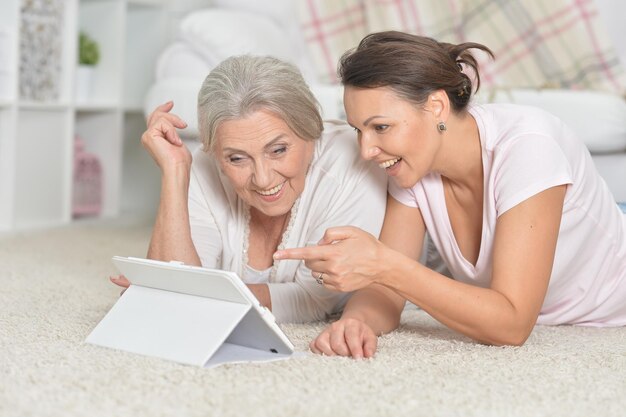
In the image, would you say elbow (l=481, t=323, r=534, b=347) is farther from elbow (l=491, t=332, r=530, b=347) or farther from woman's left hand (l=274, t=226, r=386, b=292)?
woman's left hand (l=274, t=226, r=386, b=292)

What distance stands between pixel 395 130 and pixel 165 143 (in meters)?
0.53

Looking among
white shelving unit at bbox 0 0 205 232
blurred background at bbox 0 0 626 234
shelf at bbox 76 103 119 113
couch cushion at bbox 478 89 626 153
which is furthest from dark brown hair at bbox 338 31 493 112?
shelf at bbox 76 103 119 113

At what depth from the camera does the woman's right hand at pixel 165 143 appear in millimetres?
1955

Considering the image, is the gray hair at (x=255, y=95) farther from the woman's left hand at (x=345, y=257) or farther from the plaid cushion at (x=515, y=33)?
the plaid cushion at (x=515, y=33)

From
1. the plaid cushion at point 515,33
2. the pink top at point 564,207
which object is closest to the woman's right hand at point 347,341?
the pink top at point 564,207

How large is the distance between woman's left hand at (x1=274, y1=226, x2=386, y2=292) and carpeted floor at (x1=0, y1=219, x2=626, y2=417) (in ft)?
0.45

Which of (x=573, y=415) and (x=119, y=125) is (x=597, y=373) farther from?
(x=119, y=125)

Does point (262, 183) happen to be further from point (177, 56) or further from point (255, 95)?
point (177, 56)

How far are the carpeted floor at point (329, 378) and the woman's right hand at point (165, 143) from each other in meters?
0.35

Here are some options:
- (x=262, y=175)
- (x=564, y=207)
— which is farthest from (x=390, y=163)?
(x=564, y=207)

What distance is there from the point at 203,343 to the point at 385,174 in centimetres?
61

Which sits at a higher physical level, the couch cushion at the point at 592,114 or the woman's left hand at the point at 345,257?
the couch cushion at the point at 592,114

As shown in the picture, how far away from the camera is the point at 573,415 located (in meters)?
1.32

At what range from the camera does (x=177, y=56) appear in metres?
3.19
